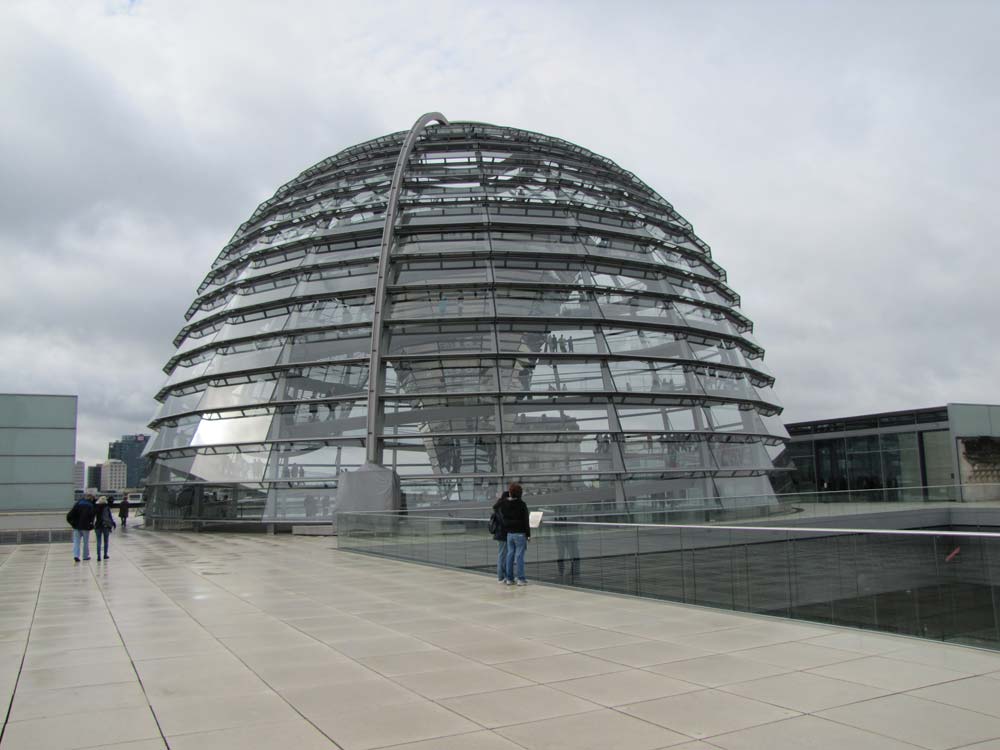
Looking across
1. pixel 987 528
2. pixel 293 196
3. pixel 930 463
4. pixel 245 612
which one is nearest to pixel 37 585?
pixel 245 612

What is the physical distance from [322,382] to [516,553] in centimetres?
1421

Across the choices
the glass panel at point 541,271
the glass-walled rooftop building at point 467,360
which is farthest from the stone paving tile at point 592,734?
the glass panel at point 541,271

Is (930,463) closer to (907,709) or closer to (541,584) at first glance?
(541,584)

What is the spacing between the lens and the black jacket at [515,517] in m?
13.9

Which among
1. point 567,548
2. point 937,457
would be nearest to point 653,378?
point 567,548

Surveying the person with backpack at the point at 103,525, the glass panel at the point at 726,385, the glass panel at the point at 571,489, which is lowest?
the person with backpack at the point at 103,525

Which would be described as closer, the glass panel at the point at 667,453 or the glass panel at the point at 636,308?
the glass panel at the point at 667,453

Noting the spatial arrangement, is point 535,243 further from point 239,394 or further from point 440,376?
point 239,394

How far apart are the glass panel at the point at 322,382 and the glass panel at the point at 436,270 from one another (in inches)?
125

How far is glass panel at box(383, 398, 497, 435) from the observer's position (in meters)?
24.4

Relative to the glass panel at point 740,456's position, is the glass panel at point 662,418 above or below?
above

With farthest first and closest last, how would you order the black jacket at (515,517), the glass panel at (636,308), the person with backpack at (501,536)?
the glass panel at (636,308) → the person with backpack at (501,536) → the black jacket at (515,517)

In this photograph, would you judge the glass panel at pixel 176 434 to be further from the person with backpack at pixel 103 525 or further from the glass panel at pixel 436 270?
→ the glass panel at pixel 436 270

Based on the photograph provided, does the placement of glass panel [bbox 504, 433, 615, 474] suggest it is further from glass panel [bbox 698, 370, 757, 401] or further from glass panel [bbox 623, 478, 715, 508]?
glass panel [bbox 698, 370, 757, 401]
